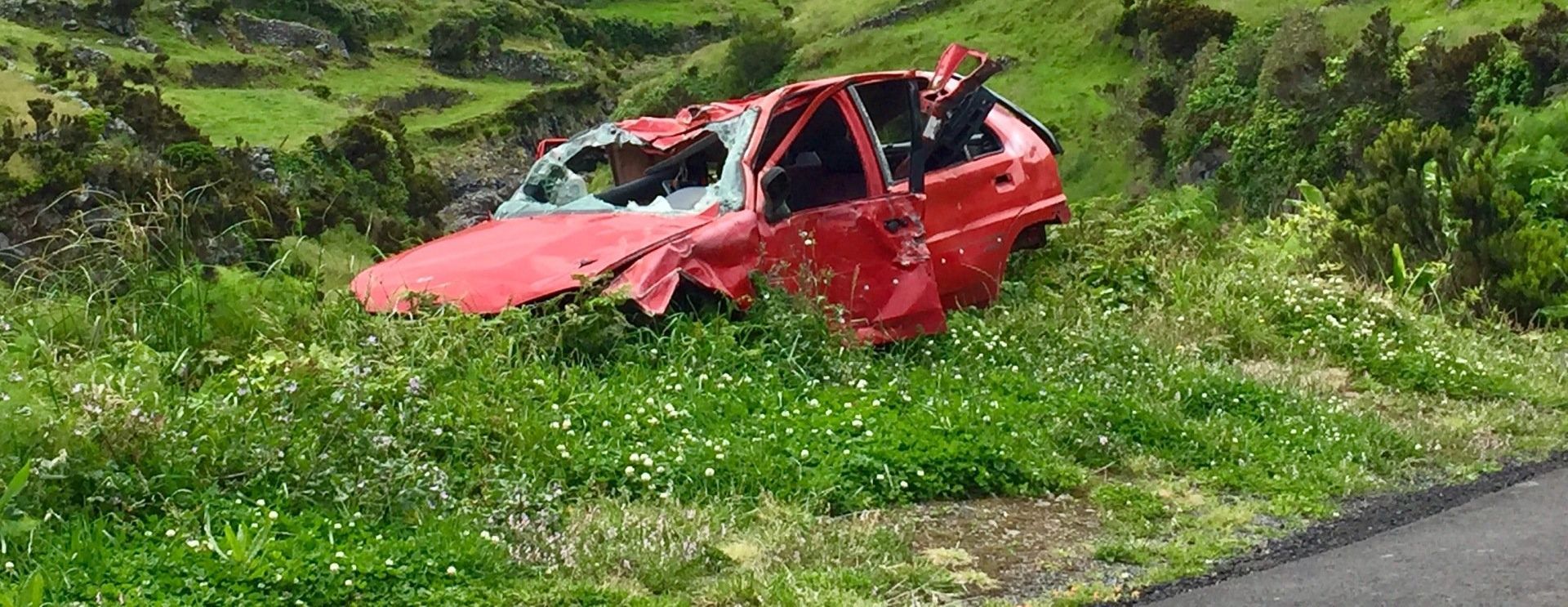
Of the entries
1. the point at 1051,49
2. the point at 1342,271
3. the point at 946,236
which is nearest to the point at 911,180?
the point at 946,236

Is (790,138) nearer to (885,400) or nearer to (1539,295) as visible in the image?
(885,400)

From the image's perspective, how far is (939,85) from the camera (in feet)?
30.5

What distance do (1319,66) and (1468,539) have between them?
35.1 meters

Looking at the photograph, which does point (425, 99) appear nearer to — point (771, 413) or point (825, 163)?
point (825, 163)

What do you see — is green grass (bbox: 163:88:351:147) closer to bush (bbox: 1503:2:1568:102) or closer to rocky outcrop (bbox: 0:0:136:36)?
rocky outcrop (bbox: 0:0:136:36)

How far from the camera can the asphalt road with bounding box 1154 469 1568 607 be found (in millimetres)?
4492

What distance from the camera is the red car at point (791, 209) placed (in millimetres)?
7312

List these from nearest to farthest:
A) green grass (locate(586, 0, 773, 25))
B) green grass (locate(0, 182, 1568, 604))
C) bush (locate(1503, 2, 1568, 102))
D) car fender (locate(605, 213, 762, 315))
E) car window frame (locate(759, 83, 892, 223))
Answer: green grass (locate(0, 182, 1568, 604)) → car fender (locate(605, 213, 762, 315)) → car window frame (locate(759, 83, 892, 223)) → bush (locate(1503, 2, 1568, 102)) → green grass (locate(586, 0, 773, 25))

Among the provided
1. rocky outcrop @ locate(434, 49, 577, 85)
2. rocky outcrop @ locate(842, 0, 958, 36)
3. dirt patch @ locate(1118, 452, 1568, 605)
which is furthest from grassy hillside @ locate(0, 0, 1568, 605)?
rocky outcrop @ locate(434, 49, 577, 85)

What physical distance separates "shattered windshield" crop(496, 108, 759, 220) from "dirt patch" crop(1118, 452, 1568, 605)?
12.7ft

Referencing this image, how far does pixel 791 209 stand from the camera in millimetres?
8508

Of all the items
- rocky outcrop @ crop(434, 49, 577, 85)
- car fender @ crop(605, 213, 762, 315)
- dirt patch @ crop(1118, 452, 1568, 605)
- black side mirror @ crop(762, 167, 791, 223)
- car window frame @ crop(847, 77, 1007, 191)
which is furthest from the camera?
rocky outcrop @ crop(434, 49, 577, 85)

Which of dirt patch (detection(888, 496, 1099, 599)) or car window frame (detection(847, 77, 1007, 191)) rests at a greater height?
car window frame (detection(847, 77, 1007, 191))

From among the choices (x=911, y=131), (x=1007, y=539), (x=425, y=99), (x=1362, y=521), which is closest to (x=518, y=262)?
(x=911, y=131)
